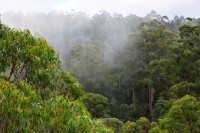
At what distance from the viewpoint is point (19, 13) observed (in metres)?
47.7

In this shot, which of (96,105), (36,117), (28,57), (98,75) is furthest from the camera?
(98,75)

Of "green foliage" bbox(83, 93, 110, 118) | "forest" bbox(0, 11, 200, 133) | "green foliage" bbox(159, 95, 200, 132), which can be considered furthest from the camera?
"green foliage" bbox(83, 93, 110, 118)

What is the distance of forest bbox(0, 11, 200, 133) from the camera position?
184 inches

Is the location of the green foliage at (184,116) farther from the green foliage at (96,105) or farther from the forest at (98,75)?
the green foliage at (96,105)

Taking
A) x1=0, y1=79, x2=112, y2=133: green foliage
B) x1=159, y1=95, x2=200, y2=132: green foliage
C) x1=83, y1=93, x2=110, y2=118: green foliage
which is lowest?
x1=0, y1=79, x2=112, y2=133: green foliage

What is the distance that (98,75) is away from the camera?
33375 millimetres

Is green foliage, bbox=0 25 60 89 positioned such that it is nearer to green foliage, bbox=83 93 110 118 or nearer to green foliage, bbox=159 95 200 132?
green foliage, bbox=159 95 200 132

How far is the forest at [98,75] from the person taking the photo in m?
4.68

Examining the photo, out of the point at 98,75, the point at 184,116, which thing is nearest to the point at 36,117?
the point at 184,116

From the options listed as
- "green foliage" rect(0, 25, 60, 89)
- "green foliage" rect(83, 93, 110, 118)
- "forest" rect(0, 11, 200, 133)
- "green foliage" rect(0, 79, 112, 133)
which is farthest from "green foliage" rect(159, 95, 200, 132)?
"green foliage" rect(83, 93, 110, 118)

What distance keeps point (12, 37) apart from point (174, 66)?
17725 mm

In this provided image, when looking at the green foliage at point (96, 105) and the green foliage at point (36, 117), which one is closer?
the green foliage at point (36, 117)

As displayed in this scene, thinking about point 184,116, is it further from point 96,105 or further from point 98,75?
point 98,75

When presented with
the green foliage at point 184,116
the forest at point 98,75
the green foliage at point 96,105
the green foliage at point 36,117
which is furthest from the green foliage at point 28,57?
the green foliage at point 96,105
